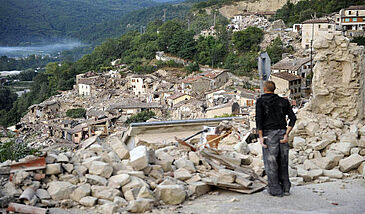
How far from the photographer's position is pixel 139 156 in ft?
16.5

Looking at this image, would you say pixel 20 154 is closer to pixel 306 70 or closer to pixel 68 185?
pixel 68 185

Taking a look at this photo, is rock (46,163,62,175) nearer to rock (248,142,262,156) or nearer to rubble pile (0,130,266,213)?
rubble pile (0,130,266,213)

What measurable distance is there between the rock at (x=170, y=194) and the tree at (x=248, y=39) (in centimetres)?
4188

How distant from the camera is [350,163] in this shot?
20.3ft

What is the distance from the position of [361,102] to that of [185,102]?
2755cm

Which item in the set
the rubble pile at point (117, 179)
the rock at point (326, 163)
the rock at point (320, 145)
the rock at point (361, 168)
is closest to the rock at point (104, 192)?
the rubble pile at point (117, 179)

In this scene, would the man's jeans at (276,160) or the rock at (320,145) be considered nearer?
the man's jeans at (276,160)

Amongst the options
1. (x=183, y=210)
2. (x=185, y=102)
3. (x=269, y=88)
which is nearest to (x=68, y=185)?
(x=183, y=210)

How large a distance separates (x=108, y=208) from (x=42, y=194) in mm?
747

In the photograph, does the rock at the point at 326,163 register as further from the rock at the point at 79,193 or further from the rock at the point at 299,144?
the rock at the point at 79,193

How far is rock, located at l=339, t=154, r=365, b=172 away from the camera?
243 inches

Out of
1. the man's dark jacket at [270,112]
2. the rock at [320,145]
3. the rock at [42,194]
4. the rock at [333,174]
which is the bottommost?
the rock at [333,174]

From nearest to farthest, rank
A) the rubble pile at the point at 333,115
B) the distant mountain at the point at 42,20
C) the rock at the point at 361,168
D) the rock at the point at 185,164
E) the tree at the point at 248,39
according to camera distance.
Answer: the rock at the point at 185,164, the rock at the point at 361,168, the rubble pile at the point at 333,115, the tree at the point at 248,39, the distant mountain at the point at 42,20

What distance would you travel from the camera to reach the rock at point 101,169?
481cm
